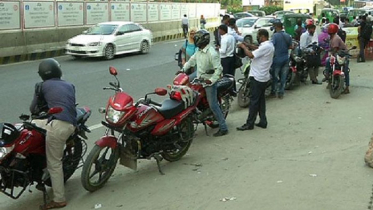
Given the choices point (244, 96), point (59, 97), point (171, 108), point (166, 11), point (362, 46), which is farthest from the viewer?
point (166, 11)

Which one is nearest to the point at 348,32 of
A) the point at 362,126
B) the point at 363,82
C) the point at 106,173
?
the point at 363,82

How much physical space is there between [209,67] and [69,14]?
16.1m

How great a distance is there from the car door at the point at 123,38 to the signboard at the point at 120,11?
5267 millimetres

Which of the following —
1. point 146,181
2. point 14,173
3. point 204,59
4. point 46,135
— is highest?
point 204,59

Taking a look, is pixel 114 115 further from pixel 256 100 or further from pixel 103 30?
pixel 103 30

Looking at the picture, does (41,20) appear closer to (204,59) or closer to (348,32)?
(348,32)

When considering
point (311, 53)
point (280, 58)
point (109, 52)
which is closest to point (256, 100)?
point (280, 58)

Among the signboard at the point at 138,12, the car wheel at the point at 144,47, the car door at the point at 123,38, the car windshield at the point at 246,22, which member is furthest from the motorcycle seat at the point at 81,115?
the signboard at the point at 138,12

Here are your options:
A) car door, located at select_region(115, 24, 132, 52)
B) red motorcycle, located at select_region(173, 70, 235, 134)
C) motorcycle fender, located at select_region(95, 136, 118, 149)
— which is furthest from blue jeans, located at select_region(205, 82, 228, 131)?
car door, located at select_region(115, 24, 132, 52)

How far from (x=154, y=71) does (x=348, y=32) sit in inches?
301

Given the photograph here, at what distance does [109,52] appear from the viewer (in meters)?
19.2

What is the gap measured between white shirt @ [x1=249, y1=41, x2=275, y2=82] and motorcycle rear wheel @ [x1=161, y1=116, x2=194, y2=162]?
65.8 inches

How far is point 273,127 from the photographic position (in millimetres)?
8031

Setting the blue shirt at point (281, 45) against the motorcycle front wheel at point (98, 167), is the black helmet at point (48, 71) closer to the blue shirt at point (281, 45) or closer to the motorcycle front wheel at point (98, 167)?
the motorcycle front wheel at point (98, 167)
